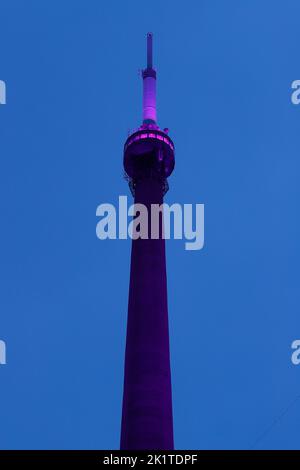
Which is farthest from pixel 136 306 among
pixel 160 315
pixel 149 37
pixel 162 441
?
pixel 149 37

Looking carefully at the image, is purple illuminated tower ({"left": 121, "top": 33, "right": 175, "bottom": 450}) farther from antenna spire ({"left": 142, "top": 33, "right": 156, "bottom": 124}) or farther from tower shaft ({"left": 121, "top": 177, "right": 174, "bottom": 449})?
antenna spire ({"left": 142, "top": 33, "right": 156, "bottom": 124})

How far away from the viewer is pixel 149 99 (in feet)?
254

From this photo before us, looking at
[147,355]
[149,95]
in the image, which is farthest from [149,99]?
[147,355]

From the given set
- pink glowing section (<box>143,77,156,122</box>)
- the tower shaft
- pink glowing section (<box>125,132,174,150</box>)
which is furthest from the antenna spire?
the tower shaft

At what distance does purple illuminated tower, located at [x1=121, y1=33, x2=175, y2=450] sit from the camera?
55.1m

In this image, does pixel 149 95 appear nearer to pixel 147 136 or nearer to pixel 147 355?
pixel 147 136

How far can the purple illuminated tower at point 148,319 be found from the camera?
5509 cm

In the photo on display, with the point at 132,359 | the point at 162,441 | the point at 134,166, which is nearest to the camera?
the point at 162,441

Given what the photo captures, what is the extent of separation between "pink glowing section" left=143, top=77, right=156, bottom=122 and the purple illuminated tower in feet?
0.87

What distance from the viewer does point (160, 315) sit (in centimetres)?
6125

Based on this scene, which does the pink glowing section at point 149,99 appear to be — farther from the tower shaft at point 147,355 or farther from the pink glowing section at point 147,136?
the tower shaft at point 147,355

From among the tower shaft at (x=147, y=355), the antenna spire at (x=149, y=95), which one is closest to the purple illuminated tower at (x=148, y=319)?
the tower shaft at (x=147, y=355)
